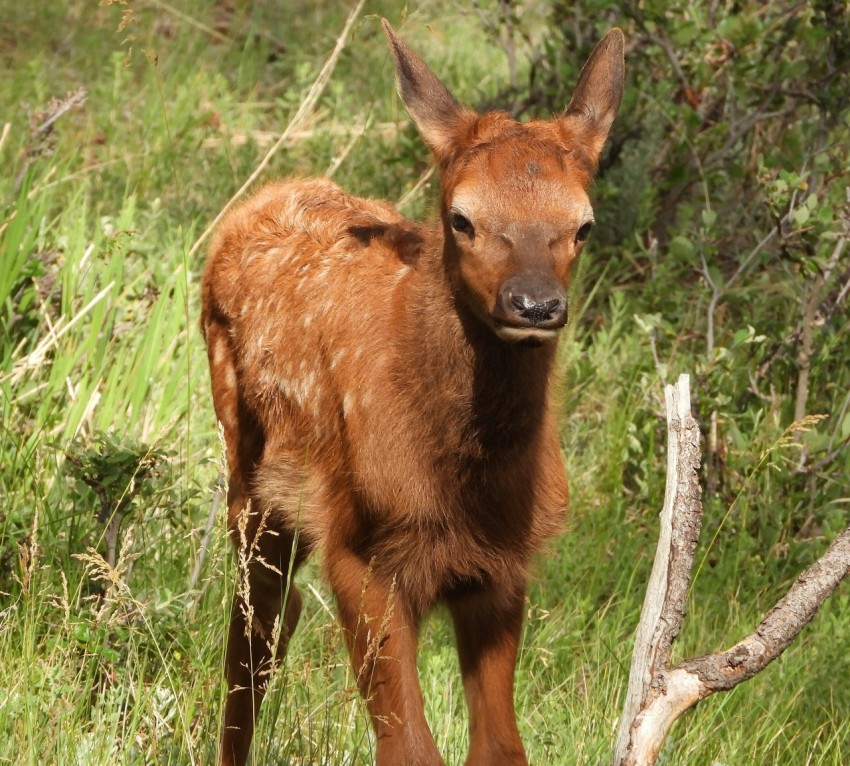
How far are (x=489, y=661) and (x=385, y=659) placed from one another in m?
0.45

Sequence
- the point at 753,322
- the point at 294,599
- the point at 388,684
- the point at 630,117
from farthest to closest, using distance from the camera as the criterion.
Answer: the point at 630,117, the point at 753,322, the point at 294,599, the point at 388,684

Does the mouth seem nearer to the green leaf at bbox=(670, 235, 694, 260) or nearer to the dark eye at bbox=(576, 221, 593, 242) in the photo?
the dark eye at bbox=(576, 221, 593, 242)

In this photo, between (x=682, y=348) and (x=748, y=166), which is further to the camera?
(x=748, y=166)

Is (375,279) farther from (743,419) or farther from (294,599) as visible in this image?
(743,419)

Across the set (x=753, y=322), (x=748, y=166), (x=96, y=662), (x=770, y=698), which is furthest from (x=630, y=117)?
(x=96, y=662)

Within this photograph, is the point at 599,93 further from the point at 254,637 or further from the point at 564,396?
the point at 254,637

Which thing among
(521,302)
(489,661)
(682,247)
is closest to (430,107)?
(521,302)

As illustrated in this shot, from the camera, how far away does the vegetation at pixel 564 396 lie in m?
4.94

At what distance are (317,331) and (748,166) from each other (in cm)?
429

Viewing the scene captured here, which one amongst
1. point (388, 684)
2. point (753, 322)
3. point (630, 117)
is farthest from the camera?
point (630, 117)

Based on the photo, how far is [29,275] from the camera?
666 cm

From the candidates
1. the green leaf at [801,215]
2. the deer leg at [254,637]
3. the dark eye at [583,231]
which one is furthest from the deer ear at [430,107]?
the green leaf at [801,215]

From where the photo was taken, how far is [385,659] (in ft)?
14.2

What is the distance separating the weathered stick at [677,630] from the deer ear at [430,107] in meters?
1.53
